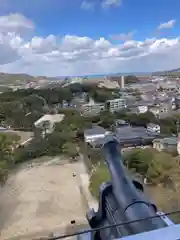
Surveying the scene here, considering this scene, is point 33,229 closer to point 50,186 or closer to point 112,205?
point 50,186

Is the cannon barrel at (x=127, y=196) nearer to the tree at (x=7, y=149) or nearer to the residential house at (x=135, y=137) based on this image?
the tree at (x=7, y=149)

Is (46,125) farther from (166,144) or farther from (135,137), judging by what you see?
(166,144)

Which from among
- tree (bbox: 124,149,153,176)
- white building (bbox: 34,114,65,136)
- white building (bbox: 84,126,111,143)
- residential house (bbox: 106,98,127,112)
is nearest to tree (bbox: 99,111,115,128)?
white building (bbox: 84,126,111,143)

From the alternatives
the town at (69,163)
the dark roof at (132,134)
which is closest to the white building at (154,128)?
the town at (69,163)

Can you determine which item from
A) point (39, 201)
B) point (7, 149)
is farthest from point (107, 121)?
point (39, 201)

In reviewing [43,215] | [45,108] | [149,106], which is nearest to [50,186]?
[43,215]
